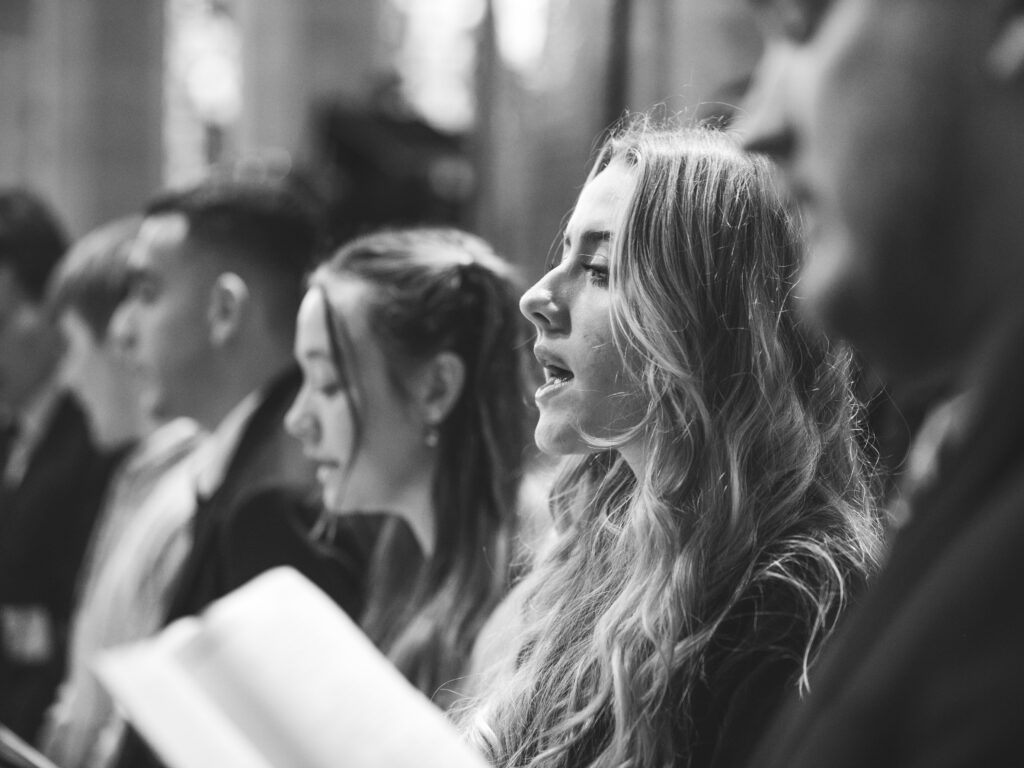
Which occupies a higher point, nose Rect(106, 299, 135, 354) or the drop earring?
the drop earring

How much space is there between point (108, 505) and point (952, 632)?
145 inches

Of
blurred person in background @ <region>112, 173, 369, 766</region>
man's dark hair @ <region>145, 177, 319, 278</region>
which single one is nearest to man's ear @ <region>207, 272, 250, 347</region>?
blurred person in background @ <region>112, 173, 369, 766</region>

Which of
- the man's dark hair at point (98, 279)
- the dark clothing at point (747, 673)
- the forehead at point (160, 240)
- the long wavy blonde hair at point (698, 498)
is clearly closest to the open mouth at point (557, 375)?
the long wavy blonde hair at point (698, 498)

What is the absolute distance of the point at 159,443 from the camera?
4.08m

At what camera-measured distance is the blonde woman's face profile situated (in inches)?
69.2

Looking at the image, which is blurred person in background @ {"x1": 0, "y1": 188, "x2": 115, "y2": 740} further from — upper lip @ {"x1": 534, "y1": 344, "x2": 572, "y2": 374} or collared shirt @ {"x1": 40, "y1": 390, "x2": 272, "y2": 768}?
upper lip @ {"x1": 534, "y1": 344, "x2": 572, "y2": 374}

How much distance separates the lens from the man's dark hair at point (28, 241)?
487 centimetres

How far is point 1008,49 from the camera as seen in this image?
0.86m

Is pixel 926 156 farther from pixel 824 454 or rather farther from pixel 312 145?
pixel 312 145

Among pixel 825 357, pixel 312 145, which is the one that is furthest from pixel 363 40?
pixel 825 357

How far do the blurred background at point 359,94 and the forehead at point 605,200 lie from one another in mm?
1516

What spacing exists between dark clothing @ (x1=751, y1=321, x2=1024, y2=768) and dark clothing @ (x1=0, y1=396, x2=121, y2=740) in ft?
11.6

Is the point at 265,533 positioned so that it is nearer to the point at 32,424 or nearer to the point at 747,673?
the point at 747,673

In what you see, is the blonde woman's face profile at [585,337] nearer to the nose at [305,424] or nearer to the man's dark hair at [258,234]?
the nose at [305,424]
